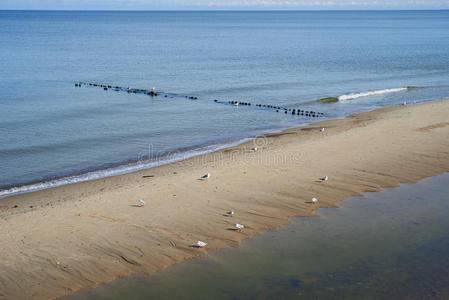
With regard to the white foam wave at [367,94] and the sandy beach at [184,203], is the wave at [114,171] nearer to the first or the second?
the sandy beach at [184,203]

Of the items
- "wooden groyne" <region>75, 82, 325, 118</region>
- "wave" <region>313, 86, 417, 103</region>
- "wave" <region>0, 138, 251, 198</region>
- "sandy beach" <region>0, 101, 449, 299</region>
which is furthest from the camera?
"wave" <region>313, 86, 417, 103</region>

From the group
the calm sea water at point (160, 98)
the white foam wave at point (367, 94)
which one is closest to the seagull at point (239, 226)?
the calm sea water at point (160, 98)

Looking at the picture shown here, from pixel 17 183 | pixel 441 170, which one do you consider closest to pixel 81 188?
pixel 17 183

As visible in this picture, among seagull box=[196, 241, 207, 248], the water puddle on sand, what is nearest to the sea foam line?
the water puddle on sand

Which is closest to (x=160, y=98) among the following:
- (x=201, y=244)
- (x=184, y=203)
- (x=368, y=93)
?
(x=368, y=93)

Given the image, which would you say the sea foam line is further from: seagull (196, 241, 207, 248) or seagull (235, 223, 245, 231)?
seagull (196, 241, 207, 248)

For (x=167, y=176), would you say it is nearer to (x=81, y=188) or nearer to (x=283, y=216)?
(x=81, y=188)

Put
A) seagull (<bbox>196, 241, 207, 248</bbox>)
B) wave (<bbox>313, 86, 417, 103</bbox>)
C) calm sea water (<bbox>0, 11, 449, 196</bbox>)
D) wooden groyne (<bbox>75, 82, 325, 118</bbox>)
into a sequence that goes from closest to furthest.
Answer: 1. seagull (<bbox>196, 241, 207, 248</bbox>)
2. calm sea water (<bbox>0, 11, 449, 196</bbox>)
3. wooden groyne (<bbox>75, 82, 325, 118</bbox>)
4. wave (<bbox>313, 86, 417, 103</bbox>)

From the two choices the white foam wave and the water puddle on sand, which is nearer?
the water puddle on sand
